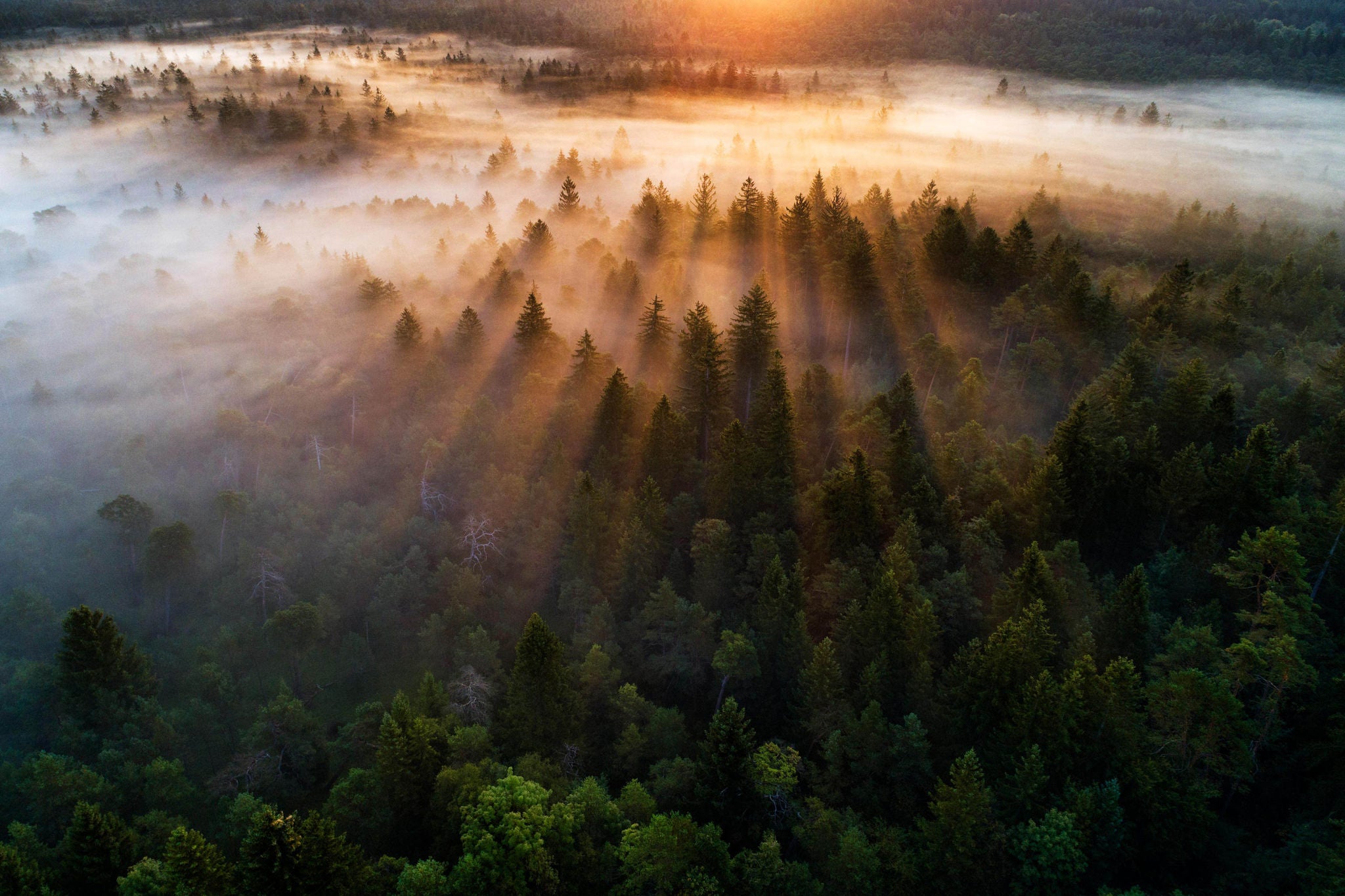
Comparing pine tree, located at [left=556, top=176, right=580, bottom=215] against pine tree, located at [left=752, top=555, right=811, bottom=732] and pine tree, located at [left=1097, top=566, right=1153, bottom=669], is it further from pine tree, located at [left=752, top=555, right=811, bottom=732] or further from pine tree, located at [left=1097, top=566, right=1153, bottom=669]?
pine tree, located at [left=1097, top=566, right=1153, bottom=669]

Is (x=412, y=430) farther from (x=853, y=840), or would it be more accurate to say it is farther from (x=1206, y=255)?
(x=1206, y=255)

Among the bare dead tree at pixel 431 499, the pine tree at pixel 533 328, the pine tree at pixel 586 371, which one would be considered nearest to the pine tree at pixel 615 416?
the pine tree at pixel 586 371

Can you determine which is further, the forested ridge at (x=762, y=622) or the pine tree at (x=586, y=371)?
the pine tree at (x=586, y=371)

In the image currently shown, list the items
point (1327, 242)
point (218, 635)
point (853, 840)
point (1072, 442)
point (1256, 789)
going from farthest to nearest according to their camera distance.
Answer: point (1327, 242)
point (218, 635)
point (1072, 442)
point (1256, 789)
point (853, 840)

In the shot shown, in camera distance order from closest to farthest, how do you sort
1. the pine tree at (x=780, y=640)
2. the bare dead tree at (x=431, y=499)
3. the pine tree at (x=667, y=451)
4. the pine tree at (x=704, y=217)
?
the pine tree at (x=780, y=640) < the pine tree at (x=667, y=451) < the bare dead tree at (x=431, y=499) < the pine tree at (x=704, y=217)

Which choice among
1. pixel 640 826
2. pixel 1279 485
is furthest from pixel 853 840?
pixel 1279 485

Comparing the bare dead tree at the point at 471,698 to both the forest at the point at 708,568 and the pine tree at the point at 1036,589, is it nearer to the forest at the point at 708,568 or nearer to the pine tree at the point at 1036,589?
the forest at the point at 708,568

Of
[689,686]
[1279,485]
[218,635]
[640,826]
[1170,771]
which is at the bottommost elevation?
[218,635]

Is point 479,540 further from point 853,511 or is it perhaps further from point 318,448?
point 853,511
